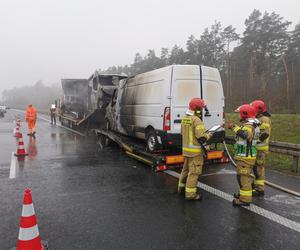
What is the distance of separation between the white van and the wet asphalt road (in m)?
1.07

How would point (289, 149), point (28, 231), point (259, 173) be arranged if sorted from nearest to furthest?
point (28, 231) < point (259, 173) < point (289, 149)

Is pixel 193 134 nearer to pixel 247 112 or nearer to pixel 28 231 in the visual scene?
pixel 247 112

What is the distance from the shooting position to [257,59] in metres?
43.3

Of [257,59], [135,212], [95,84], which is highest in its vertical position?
[257,59]

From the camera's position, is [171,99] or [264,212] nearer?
[264,212]

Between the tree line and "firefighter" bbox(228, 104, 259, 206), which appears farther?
the tree line

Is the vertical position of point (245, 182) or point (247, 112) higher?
point (247, 112)

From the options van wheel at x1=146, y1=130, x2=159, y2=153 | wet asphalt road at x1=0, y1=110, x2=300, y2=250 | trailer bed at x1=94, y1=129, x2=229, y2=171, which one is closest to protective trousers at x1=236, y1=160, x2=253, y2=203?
wet asphalt road at x1=0, y1=110, x2=300, y2=250

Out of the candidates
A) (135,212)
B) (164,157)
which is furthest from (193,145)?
(164,157)

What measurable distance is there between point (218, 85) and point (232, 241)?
529 centimetres

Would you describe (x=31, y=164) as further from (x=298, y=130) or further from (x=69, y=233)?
(x=298, y=130)

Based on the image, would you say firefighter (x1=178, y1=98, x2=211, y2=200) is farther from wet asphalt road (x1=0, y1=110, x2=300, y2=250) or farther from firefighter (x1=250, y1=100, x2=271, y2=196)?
firefighter (x1=250, y1=100, x2=271, y2=196)

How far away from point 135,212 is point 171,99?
3674mm

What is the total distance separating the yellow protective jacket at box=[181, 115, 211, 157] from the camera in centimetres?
552
